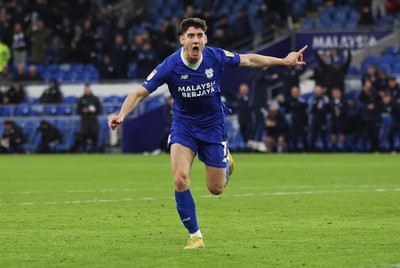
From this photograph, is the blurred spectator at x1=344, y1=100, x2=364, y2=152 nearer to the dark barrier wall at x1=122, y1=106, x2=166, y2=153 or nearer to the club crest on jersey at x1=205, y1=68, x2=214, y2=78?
the dark barrier wall at x1=122, y1=106, x2=166, y2=153

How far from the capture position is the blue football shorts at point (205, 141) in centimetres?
1018

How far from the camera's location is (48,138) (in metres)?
32.9

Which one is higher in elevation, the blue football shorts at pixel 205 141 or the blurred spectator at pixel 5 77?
the blue football shorts at pixel 205 141

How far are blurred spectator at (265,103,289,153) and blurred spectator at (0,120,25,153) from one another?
772 centimetres

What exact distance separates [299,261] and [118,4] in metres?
31.9

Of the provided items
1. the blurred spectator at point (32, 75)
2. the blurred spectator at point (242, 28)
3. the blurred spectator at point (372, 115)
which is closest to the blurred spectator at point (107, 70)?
the blurred spectator at point (32, 75)

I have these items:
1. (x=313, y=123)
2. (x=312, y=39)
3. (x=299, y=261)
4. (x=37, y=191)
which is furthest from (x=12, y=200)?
(x=312, y=39)

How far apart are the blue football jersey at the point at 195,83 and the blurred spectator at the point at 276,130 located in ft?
64.4

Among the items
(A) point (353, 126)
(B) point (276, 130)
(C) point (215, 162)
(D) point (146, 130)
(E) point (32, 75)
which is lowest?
(D) point (146, 130)

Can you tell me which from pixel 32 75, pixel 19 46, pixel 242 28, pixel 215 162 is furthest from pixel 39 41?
pixel 215 162

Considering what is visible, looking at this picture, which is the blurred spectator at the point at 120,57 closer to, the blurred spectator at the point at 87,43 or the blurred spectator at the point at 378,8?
the blurred spectator at the point at 87,43

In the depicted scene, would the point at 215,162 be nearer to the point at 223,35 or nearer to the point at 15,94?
the point at 223,35

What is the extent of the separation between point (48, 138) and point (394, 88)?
10.7 meters

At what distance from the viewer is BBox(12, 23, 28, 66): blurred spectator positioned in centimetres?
3619
